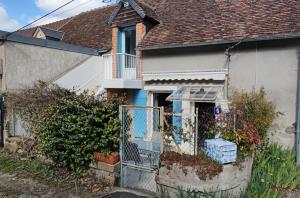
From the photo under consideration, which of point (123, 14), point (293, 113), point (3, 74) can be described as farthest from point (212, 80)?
point (3, 74)

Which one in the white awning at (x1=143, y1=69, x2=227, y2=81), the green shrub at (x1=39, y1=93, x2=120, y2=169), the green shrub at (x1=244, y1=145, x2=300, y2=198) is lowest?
the green shrub at (x1=244, y1=145, x2=300, y2=198)

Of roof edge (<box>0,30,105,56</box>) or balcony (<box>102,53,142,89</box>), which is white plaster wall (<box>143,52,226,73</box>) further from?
roof edge (<box>0,30,105,56</box>)

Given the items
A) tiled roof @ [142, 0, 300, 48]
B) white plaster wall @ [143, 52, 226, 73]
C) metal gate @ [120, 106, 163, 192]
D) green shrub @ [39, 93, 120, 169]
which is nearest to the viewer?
metal gate @ [120, 106, 163, 192]

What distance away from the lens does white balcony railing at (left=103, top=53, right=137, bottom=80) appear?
1675 cm

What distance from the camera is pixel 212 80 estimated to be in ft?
44.2

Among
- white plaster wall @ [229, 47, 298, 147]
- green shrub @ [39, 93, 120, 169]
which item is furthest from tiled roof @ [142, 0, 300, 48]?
green shrub @ [39, 93, 120, 169]

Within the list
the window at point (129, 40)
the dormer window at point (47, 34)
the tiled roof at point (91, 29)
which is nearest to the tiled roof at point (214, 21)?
the tiled roof at point (91, 29)

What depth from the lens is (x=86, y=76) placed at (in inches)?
698

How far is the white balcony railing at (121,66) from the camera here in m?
16.8

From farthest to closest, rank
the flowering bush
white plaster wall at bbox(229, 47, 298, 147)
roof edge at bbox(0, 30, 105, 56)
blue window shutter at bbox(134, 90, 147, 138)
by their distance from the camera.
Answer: roof edge at bbox(0, 30, 105, 56) < blue window shutter at bbox(134, 90, 147, 138) < white plaster wall at bbox(229, 47, 298, 147) < the flowering bush

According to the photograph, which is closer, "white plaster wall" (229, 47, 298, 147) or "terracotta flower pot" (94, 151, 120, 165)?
"terracotta flower pot" (94, 151, 120, 165)

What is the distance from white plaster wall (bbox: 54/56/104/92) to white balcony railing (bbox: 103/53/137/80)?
126 cm

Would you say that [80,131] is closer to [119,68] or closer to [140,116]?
[140,116]

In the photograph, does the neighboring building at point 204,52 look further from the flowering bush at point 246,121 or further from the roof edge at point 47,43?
the roof edge at point 47,43
